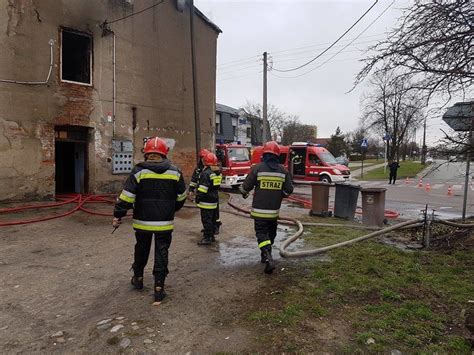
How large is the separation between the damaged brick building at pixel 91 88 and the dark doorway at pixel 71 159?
3 centimetres

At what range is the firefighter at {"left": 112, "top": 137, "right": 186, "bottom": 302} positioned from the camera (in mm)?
4363

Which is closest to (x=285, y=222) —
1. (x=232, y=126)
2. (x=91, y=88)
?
(x=91, y=88)

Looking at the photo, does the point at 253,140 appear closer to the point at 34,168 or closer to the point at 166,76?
the point at 166,76

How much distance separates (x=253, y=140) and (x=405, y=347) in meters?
47.1

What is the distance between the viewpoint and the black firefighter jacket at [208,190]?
7.00 meters

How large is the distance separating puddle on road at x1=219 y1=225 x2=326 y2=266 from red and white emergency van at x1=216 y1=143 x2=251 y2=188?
9552 mm

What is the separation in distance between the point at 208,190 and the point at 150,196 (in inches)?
104

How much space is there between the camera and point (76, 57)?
1225 centimetres

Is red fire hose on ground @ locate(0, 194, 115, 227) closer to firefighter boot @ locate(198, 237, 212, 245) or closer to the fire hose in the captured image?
the fire hose

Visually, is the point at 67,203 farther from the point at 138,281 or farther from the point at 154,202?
the point at 154,202

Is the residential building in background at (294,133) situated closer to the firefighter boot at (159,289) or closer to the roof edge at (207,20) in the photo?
the roof edge at (207,20)

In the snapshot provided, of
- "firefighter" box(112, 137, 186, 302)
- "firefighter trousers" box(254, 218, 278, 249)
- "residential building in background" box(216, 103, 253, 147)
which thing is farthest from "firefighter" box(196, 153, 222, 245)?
"residential building in background" box(216, 103, 253, 147)

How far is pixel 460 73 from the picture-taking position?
16.4 ft

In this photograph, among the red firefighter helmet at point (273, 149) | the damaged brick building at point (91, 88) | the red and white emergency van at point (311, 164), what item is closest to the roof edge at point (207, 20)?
the damaged brick building at point (91, 88)
